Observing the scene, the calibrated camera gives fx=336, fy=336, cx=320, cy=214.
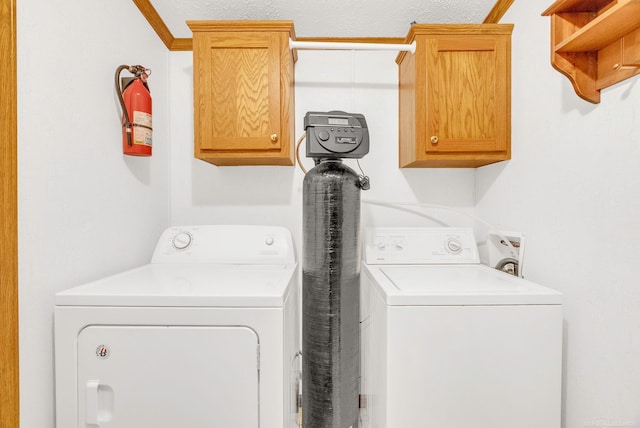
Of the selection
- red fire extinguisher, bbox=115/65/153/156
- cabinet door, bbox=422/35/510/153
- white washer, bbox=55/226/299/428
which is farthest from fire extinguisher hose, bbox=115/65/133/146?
cabinet door, bbox=422/35/510/153

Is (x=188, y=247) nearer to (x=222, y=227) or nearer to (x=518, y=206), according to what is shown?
(x=222, y=227)

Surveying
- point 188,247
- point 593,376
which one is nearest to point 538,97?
point 593,376

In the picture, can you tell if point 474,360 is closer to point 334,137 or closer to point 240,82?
point 334,137

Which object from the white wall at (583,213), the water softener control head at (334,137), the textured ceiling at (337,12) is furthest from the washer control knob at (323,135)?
the white wall at (583,213)

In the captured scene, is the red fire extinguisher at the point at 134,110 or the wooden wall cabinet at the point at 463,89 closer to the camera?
the red fire extinguisher at the point at 134,110

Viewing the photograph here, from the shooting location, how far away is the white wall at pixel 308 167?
2.08 meters

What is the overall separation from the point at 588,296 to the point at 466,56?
1.20m

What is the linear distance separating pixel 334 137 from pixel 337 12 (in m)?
0.83

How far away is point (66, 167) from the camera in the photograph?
122 cm

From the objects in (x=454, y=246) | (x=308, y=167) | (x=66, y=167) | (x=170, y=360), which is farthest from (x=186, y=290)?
(x=454, y=246)

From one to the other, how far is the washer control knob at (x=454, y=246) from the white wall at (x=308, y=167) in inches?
11.1

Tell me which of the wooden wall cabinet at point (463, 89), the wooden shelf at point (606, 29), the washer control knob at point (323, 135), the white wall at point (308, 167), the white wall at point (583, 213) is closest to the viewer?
the wooden shelf at point (606, 29)

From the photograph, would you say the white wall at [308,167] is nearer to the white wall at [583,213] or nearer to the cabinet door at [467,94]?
the cabinet door at [467,94]

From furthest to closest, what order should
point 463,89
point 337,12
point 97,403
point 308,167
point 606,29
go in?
point 308,167 → point 337,12 → point 463,89 → point 97,403 → point 606,29
